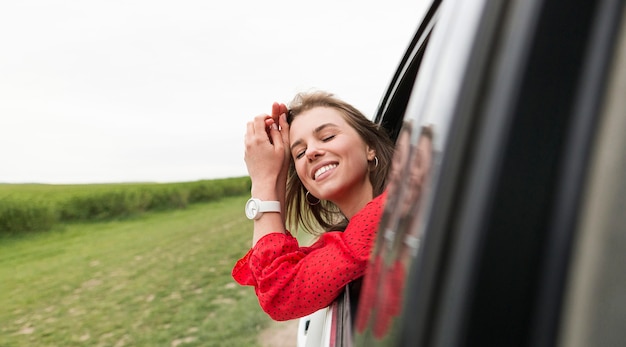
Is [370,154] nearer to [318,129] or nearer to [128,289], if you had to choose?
[318,129]

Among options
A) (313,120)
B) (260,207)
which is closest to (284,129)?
(313,120)

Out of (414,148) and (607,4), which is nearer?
(607,4)

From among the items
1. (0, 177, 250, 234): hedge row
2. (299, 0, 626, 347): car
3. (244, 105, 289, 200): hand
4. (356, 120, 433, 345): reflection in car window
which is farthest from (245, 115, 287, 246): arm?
(0, 177, 250, 234): hedge row

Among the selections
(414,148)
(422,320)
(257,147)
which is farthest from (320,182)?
(422,320)

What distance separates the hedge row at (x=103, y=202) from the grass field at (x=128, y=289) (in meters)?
0.74

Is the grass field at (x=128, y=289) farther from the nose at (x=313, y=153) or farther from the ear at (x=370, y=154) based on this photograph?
the nose at (x=313, y=153)

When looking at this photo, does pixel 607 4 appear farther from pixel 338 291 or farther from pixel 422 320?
pixel 338 291

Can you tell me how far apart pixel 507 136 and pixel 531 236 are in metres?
0.09

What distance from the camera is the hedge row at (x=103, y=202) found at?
26.9 meters

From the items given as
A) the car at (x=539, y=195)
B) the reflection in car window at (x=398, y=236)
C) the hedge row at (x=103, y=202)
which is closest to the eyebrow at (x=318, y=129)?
the reflection in car window at (x=398, y=236)

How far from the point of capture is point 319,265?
5.56 feet

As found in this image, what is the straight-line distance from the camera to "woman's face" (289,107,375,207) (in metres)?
2.10

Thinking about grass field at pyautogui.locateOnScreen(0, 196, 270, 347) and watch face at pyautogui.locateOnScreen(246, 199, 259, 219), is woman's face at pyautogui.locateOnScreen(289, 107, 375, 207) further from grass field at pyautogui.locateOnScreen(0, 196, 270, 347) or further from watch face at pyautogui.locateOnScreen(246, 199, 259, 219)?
grass field at pyautogui.locateOnScreen(0, 196, 270, 347)

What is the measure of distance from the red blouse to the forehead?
444mm
